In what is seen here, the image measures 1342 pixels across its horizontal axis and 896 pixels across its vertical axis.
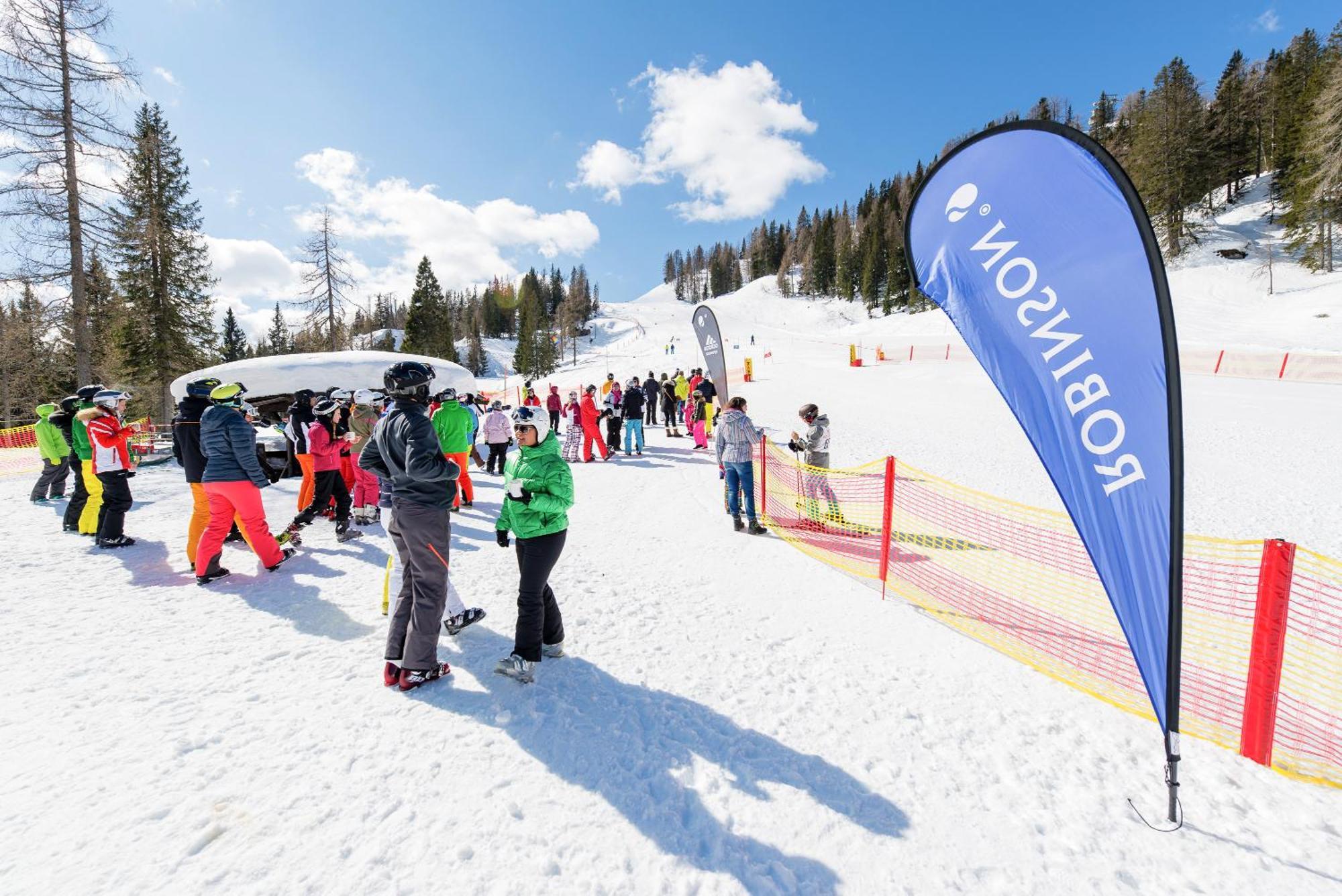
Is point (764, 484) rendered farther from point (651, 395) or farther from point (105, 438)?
point (651, 395)

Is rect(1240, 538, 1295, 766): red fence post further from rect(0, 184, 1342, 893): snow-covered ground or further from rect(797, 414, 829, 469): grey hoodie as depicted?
rect(797, 414, 829, 469): grey hoodie

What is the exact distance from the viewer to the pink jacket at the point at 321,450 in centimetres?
654

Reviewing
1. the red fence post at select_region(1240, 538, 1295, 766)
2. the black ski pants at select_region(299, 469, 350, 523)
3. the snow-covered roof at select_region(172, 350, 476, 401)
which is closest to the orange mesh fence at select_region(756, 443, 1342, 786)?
the red fence post at select_region(1240, 538, 1295, 766)

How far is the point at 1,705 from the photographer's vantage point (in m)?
2.95

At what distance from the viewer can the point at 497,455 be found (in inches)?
441

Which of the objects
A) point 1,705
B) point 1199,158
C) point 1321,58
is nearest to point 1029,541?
point 1,705

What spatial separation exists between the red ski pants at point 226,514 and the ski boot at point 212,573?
2 cm

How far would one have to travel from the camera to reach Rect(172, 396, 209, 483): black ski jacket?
4922 millimetres

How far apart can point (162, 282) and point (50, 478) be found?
58.4 ft

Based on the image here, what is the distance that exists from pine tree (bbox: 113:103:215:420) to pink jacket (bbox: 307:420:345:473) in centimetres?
1938

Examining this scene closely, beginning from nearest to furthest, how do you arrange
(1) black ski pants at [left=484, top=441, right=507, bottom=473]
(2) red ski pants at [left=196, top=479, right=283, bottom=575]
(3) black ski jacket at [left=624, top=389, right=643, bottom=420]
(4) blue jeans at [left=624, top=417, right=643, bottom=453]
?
1. (2) red ski pants at [left=196, top=479, right=283, bottom=575]
2. (1) black ski pants at [left=484, top=441, right=507, bottom=473]
3. (3) black ski jacket at [left=624, top=389, right=643, bottom=420]
4. (4) blue jeans at [left=624, top=417, right=643, bottom=453]

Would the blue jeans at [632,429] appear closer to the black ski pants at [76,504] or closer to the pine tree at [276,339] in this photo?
the black ski pants at [76,504]

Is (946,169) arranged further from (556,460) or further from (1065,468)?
(556,460)

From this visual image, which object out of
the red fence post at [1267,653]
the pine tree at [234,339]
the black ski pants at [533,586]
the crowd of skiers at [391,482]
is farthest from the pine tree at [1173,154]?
the pine tree at [234,339]
